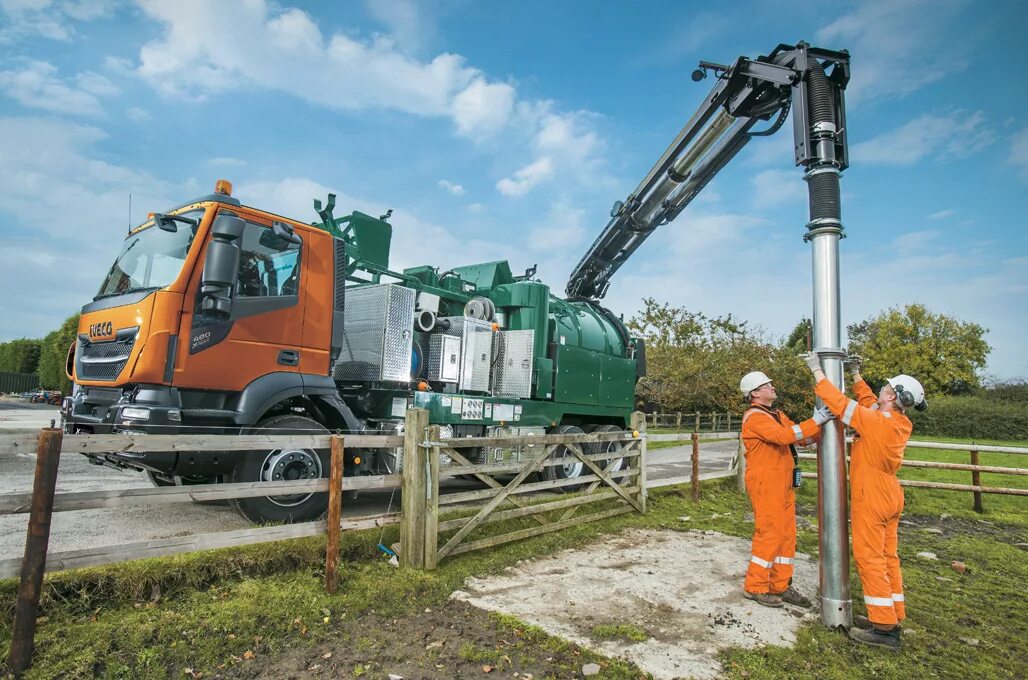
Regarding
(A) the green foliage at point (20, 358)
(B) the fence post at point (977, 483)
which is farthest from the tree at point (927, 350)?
(A) the green foliage at point (20, 358)

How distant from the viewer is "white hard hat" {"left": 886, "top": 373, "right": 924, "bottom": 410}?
14.1 ft

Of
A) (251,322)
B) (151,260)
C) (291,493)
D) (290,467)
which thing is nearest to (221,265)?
(251,322)

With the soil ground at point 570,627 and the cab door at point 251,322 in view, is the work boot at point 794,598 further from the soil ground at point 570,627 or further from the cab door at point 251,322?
the cab door at point 251,322

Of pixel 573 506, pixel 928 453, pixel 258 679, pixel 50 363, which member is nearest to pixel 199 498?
pixel 258 679

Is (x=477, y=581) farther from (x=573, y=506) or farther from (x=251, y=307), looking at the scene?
(x=251, y=307)

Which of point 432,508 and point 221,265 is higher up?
point 221,265

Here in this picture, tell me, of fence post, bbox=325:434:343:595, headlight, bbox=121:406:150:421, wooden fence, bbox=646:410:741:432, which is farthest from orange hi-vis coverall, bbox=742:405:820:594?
wooden fence, bbox=646:410:741:432

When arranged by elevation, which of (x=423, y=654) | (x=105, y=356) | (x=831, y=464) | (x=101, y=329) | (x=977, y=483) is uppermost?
(x=101, y=329)

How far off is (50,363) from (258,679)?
164 feet

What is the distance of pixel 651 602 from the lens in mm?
4613

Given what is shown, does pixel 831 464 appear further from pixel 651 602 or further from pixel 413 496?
pixel 413 496

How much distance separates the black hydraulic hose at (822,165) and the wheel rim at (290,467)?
198 inches

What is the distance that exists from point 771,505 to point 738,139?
6.38 meters

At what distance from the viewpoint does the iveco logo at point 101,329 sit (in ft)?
18.7
